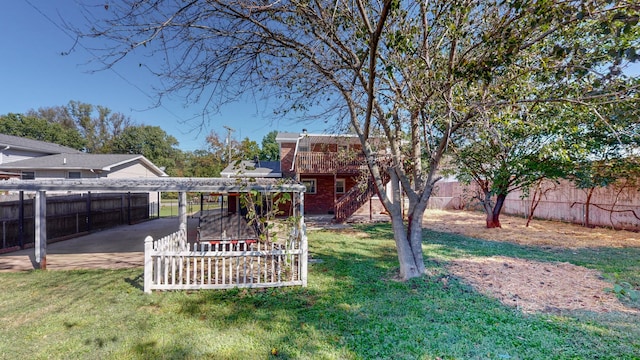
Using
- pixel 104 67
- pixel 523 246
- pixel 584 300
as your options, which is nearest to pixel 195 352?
pixel 104 67

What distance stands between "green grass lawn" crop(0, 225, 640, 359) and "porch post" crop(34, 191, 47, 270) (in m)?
0.83

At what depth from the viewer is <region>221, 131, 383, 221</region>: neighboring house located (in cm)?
1419

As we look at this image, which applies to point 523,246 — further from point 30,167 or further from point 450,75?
point 30,167

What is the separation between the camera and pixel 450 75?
4.06 m

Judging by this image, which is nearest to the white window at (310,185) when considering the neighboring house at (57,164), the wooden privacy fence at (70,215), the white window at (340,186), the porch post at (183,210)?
the white window at (340,186)

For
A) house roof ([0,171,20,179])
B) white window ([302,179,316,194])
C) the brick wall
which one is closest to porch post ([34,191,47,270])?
the brick wall

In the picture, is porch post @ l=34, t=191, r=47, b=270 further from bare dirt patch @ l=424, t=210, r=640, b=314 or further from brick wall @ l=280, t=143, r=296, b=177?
brick wall @ l=280, t=143, r=296, b=177

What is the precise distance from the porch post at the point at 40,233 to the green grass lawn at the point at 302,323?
832mm

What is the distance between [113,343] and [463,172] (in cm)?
1291

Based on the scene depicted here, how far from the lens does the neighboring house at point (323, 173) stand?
14193mm

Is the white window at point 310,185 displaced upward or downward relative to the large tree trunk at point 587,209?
upward

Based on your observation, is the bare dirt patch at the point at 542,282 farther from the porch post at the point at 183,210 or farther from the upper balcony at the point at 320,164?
the upper balcony at the point at 320,164

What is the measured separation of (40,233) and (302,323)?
730 cm

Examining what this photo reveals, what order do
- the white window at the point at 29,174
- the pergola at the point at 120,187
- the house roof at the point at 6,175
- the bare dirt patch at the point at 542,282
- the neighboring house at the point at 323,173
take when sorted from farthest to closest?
the white window at the point at 29,174 < the house roof at the point at 6,175 < the neighboring house at the point at 323,173 < the pergola at the point at 120,187 < the bare dirt patch at the point at 542,282
